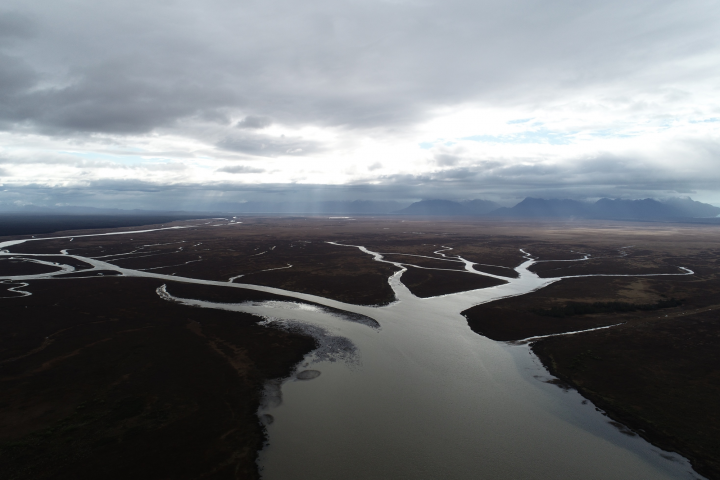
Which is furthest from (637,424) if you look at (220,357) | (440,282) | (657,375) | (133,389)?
(440,282)

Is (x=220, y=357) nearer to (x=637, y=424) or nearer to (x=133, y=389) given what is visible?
(x=133, y=389)

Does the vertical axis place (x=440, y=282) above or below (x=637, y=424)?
above

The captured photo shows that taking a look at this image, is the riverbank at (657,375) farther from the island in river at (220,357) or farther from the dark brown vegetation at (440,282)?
the dark brown vegetation at (440,282)

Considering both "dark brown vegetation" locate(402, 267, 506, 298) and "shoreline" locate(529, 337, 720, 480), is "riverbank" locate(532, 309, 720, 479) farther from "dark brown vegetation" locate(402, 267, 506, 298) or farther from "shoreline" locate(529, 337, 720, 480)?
"dark brown vegetation" locate(402, 267, 506, 298)

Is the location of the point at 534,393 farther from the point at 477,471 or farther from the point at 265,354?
the point at 265,354

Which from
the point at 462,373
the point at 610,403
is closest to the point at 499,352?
the point at 462,373
